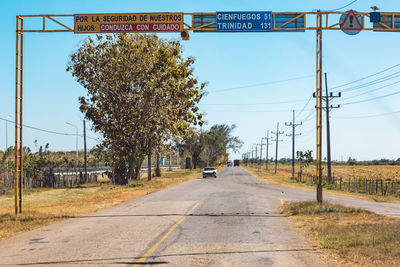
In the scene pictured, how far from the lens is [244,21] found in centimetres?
1705

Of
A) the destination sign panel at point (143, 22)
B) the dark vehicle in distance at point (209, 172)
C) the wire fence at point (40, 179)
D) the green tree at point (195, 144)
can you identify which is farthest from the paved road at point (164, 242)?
the green tree at point (195, 144)

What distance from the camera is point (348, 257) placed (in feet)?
30.8

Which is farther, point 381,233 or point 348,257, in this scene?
point 381,233

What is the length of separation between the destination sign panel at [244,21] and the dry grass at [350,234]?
7.88 m

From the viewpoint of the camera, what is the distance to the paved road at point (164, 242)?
8.94 m

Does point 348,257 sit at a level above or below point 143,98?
below

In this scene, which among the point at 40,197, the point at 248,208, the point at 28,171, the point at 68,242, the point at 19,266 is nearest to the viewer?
the point at 19,266

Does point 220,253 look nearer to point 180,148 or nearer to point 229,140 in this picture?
point 180,148

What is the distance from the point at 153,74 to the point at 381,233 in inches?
1094

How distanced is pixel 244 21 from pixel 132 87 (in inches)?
829

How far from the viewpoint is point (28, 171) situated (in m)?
34.9

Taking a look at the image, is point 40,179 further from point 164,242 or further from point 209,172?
point 209,172

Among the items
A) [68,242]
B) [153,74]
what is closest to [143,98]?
[153,74]

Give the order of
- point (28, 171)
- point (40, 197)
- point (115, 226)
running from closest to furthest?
point (115, 226) → point (40, 197) → point (28, 171)
